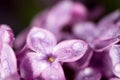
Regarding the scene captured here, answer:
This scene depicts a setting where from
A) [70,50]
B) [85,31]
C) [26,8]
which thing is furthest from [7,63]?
[26,8]

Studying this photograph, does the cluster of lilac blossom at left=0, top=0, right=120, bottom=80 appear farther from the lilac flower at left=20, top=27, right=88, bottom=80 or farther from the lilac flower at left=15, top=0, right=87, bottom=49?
the lilac flower at left=15, top=0, right=87, bottom=49

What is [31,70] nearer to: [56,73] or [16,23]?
[56,73]

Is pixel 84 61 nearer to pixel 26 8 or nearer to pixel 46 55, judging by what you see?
pixel 46 55

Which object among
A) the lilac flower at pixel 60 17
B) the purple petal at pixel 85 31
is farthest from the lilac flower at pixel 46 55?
the lilac flower at pixel 60 17

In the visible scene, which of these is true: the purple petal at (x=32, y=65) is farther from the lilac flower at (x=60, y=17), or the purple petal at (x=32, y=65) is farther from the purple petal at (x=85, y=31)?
the lilac flower at (x=60, y=17)

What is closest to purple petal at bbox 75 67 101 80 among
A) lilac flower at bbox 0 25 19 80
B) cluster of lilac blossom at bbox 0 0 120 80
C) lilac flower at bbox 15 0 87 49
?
cluster of lilac blossom at bbox 0 0 120 80
